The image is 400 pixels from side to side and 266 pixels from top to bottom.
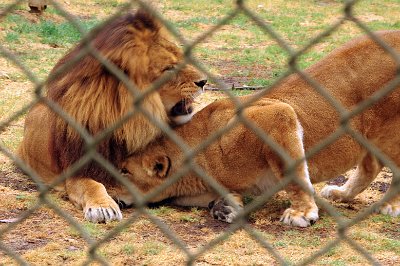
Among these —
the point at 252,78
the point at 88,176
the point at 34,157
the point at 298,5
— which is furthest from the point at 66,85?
the point at 298,5

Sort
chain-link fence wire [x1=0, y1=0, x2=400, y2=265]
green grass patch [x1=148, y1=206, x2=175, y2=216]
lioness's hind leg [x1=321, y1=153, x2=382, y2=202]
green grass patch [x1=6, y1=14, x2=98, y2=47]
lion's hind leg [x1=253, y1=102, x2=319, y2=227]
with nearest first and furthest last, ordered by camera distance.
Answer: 1. chain-link fence wire [x1=0, y1=0, x2=400, y2=265]
2. lion's hind leg [x1=253, y1=102, x2=319, y2=227]
3. green grass patch [x1=148, y1=206, x2=175, y2=216]
4. lioness's hind leg [x1=321, y1=153, x2=382, y2=202]
5. green grass patch [x1=6, y1=14, x2=98, y2=47]

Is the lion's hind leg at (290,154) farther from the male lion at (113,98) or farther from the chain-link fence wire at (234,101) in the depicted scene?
the chain-link fence wire at (234,101)

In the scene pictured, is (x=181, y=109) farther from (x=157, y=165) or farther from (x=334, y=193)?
(x=334, y=193)

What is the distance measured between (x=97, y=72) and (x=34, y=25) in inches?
290

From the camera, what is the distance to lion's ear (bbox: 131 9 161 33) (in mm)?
4895

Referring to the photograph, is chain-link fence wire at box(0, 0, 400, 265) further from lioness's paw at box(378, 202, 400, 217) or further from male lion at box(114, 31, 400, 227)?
lioness's paw at box(378, 202, 400, 217)

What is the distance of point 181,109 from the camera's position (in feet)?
17.5

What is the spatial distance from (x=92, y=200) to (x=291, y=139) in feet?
3.94

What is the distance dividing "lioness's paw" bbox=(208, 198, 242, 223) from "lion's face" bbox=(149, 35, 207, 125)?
1.80 ft

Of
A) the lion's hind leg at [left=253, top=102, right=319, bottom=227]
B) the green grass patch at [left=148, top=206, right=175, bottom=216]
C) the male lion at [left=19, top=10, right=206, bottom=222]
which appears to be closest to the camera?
the male lion at [left=19, top=10, right=206, bottom=222]

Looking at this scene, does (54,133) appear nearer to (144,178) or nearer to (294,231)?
(144,178)

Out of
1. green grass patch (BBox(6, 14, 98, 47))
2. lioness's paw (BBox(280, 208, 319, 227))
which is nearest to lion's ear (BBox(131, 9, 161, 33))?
lioness's paw (BBox(280, 208, 319, 227))

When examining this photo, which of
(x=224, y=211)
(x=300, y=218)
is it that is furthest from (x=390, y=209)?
(x=224, y=211)

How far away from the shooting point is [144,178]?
534 centimetres
